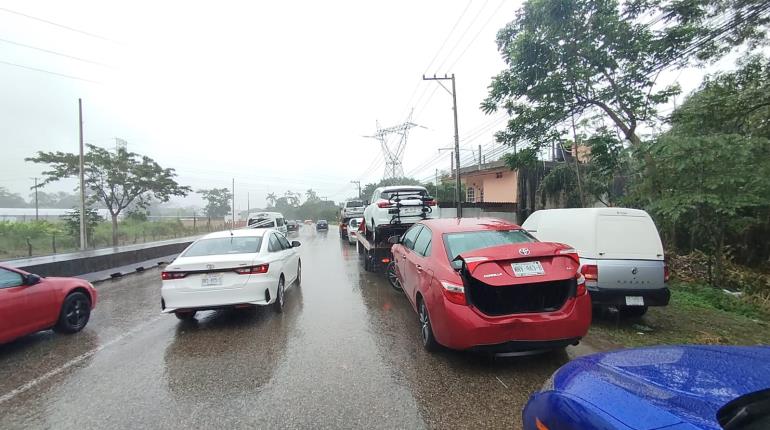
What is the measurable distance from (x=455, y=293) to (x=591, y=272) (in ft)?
8.65

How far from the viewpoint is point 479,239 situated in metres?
4.52

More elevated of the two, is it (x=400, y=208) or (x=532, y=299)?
(x=400, y=208)

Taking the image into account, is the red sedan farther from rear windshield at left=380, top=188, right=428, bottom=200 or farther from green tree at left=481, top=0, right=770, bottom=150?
green tree at left=481, top=0, right=770, bottom=150

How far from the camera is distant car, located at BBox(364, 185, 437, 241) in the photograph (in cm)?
902

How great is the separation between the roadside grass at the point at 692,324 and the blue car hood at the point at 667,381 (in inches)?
102

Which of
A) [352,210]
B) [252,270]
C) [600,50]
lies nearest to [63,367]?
[252,270]

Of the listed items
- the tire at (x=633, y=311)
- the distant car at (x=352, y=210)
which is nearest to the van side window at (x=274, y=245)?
the tire at (x=633, y=311)

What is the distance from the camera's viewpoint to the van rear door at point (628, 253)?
16.3ft

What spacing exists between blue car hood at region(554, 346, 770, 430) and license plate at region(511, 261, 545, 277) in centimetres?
127

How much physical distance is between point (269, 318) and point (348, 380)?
8.90 feet

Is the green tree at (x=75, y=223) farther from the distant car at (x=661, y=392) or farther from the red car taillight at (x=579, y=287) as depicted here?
the distant car at (x=661, y=392)

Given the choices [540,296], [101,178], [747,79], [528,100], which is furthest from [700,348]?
[101,178]

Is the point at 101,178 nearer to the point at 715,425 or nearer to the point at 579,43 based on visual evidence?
the point at 579,43

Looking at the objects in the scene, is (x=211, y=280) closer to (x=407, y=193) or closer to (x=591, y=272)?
(x=591, y=272)
